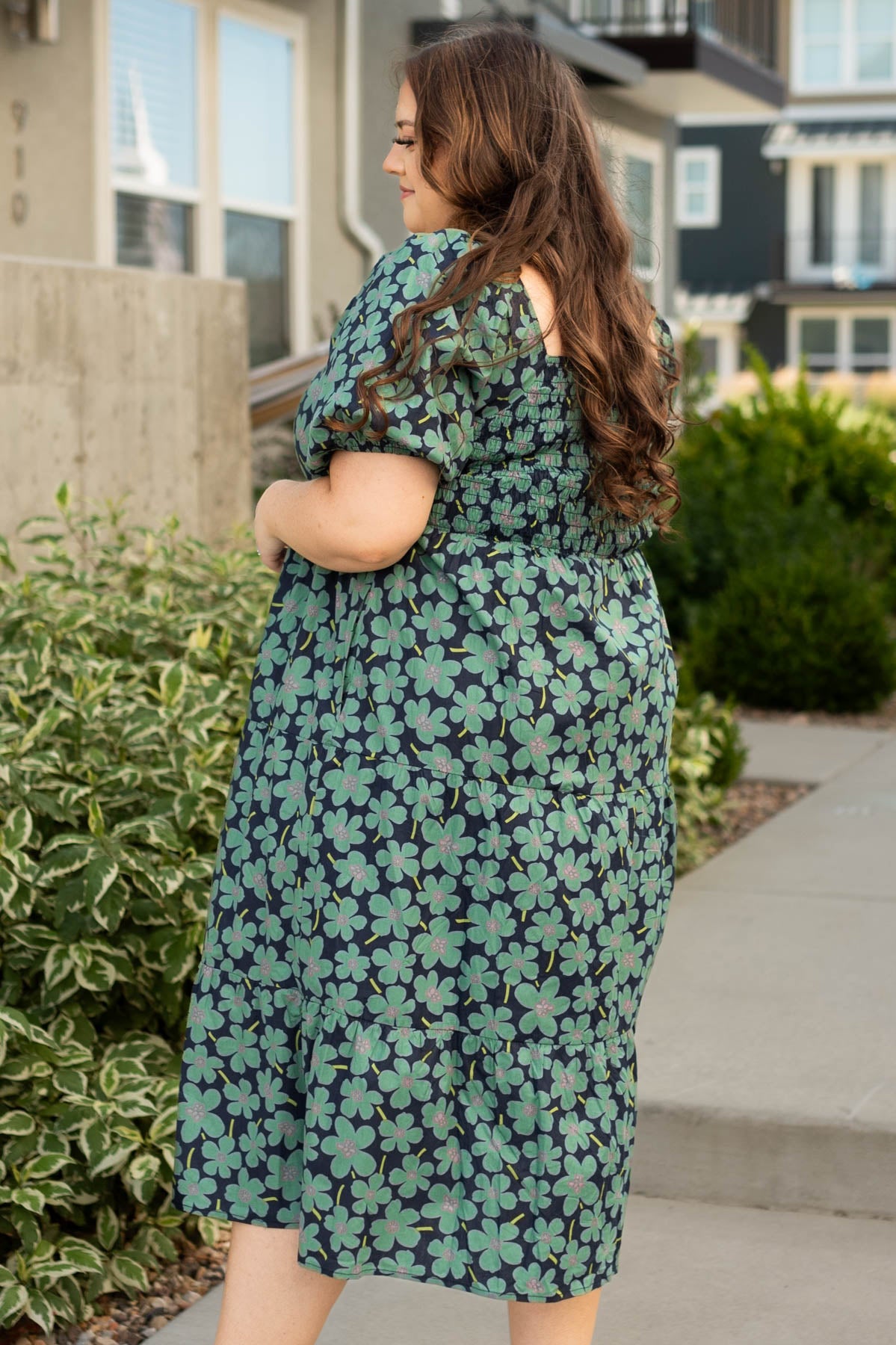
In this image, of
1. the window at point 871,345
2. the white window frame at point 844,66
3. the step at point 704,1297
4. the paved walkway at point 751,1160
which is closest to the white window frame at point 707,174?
the white window frame at point 844,66

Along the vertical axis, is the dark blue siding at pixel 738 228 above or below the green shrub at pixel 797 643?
above

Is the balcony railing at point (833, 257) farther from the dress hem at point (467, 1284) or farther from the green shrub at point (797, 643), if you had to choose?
the dress hem at point (467, 1284)

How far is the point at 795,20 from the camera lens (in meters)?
→ 38.7

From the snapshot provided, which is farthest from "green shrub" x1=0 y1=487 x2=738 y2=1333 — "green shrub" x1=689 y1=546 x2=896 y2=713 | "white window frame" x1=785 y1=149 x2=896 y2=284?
"white window frame" x1=785 y1=149 x2=896 y2=284

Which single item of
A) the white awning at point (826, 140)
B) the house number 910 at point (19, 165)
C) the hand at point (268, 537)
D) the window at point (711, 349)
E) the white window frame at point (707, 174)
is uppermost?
the white awning at point (826, 140)

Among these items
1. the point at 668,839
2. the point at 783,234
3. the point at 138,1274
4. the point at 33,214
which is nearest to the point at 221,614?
the point at 138,1274

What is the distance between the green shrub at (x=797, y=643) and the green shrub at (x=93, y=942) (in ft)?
14.4

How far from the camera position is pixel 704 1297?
285 centimetres

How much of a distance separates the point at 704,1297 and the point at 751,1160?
16.9 inches

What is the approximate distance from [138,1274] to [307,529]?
1.44 meters

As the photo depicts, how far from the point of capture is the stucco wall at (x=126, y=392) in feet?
16.3

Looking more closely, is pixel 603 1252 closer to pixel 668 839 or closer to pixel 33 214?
pixel 668 839

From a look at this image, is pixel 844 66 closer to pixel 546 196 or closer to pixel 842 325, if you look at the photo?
pixel 842 325

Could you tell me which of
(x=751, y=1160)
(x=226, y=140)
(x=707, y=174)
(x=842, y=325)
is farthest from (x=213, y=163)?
(x=842, y=325)
